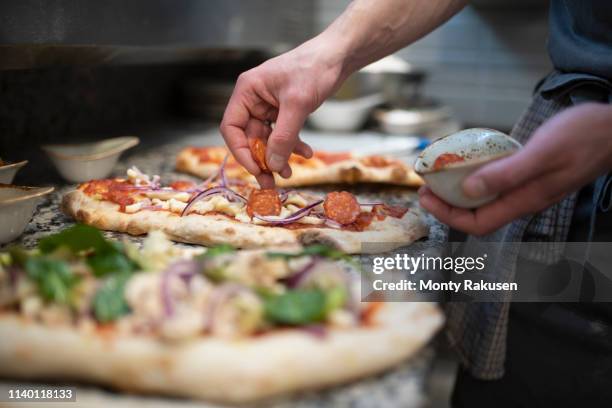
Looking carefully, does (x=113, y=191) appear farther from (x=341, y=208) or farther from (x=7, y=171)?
(x=341, y=208)

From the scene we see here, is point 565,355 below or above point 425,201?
Answer: below

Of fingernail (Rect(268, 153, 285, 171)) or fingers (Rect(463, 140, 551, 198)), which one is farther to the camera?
fingernail (Rect(268, 153, 285, 171))

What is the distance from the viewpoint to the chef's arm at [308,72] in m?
1.87

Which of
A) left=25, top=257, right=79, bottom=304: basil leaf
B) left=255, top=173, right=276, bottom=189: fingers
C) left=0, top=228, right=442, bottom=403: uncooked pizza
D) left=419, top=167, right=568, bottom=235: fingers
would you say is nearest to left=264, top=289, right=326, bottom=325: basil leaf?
left=0, top=228, right=442, bottom=403: uncooked pizza

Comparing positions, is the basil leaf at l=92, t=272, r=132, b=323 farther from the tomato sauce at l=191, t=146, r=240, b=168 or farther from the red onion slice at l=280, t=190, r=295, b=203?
the tomato sauce at l=191, t=146, r=240, b=168

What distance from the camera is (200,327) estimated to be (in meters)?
1.08

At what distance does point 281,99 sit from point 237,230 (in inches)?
18.3

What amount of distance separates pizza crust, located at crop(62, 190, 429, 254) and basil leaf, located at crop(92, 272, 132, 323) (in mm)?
588

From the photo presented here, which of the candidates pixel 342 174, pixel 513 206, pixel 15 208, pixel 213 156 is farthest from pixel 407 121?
pixel 15 208

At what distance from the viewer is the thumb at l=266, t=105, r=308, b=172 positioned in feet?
6.03

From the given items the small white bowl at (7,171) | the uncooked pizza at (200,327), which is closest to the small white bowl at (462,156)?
the uncooked pizza at (200,327)

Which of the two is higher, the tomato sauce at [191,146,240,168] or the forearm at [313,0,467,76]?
the forearm at [313,0,467,76]

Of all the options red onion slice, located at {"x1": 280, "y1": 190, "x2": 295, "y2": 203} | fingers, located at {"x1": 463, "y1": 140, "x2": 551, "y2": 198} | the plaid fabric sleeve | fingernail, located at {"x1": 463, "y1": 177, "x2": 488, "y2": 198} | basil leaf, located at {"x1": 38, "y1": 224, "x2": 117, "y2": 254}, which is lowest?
the plaid fabric sleeve

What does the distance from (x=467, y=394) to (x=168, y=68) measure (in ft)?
11.0
